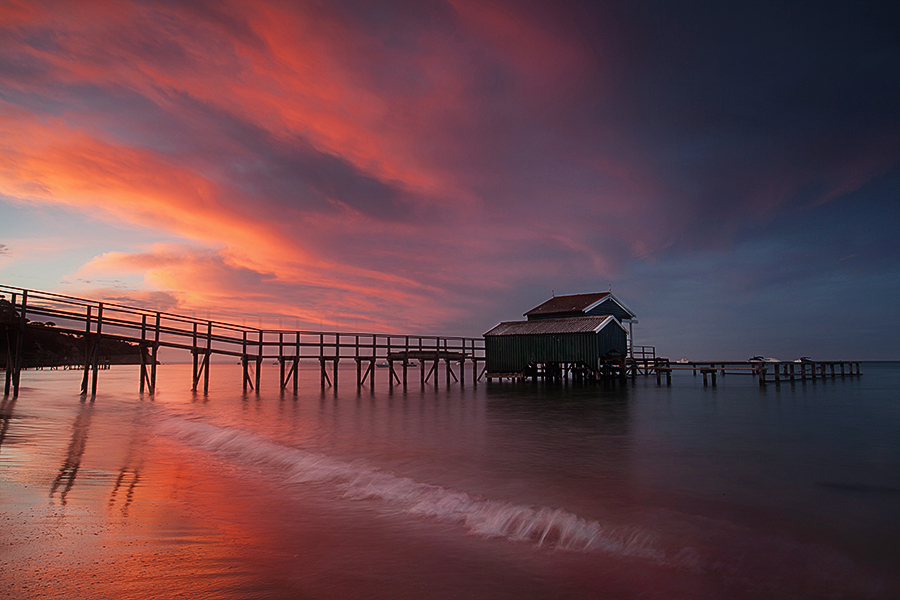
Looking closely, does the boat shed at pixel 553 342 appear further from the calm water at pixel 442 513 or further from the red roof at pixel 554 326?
the calm water at pixel 442 513

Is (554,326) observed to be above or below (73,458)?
above

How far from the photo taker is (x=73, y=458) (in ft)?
35.0

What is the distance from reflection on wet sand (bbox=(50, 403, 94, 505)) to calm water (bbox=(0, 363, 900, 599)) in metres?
0.08

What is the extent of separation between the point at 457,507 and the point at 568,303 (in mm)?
36108

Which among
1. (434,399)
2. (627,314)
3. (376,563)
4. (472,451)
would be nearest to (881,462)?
(472,451)

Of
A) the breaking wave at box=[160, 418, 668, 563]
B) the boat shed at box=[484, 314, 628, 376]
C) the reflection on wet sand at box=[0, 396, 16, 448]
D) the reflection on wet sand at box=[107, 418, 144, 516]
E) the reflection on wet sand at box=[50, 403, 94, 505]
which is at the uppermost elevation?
the boat shed at box=[484, 314, 628, 376]

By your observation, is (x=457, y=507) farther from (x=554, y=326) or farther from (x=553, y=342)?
A: (x=554, y=326)

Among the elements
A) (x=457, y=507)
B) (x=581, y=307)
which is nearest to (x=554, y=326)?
(x=581, y=307)

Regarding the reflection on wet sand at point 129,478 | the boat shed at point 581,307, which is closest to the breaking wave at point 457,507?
the reflection on wet sand at point 129,478

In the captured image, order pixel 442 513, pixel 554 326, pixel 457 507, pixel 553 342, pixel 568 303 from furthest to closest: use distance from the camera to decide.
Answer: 1. pixel 568 303
2. pixel 554 326
3. pixel 553 342
4. pixel 457 507
5. pixel 442 513

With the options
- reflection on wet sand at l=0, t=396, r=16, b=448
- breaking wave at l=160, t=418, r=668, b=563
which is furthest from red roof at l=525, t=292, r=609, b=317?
reflection on wet sand at l=0, t=396, r=16, b=448

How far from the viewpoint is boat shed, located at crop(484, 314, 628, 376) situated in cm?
3697

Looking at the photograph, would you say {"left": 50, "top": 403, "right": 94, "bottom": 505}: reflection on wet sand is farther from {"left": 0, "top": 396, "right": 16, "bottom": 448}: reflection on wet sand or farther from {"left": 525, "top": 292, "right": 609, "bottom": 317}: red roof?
{"left": 525, "top": 292, "right": 609, "bottom": 317}: red roof

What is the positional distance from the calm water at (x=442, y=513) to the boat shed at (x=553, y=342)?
65.7ft
